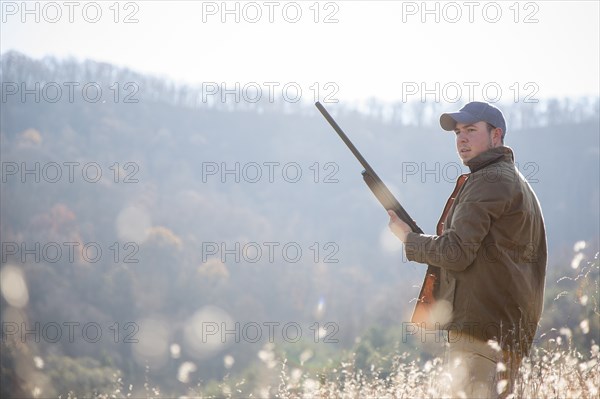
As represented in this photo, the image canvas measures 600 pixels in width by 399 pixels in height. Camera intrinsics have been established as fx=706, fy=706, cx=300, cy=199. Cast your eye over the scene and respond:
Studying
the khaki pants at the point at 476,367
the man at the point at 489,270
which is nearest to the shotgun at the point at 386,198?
the man at the point at 489,270

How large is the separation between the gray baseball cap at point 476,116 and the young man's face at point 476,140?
3cm

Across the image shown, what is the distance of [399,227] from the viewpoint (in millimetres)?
4348

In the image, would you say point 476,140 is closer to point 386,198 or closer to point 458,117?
point 458,117

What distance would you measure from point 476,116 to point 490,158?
0.98 ft

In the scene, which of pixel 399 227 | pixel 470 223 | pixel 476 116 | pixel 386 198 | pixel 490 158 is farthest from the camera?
pixel 386 198

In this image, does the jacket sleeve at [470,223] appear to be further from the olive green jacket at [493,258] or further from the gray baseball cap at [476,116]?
the gray baseball cap at [476,116]

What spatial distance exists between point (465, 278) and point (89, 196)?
10057 centimetres

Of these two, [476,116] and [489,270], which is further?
[476,116]

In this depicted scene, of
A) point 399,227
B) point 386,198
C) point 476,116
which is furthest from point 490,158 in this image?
point 386,198

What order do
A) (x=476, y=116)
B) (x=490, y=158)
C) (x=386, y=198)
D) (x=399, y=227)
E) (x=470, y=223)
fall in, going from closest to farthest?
(x=470, y=223), (x=490, y=158), (x=476, y=116), (x=399, y=227), (x=386, y=198)

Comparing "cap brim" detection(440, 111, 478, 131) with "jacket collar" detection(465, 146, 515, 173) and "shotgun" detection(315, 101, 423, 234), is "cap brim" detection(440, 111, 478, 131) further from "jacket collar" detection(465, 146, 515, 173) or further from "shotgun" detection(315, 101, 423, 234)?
"shotgun" detection(315, 101, 423, 234)

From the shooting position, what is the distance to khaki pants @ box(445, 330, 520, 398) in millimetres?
3576

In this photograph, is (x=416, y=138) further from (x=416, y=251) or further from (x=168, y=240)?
(x=416, y=251)

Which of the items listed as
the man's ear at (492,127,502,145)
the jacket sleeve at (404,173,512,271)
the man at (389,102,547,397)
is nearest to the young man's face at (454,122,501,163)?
the man's ear at (492,127,502,145)
